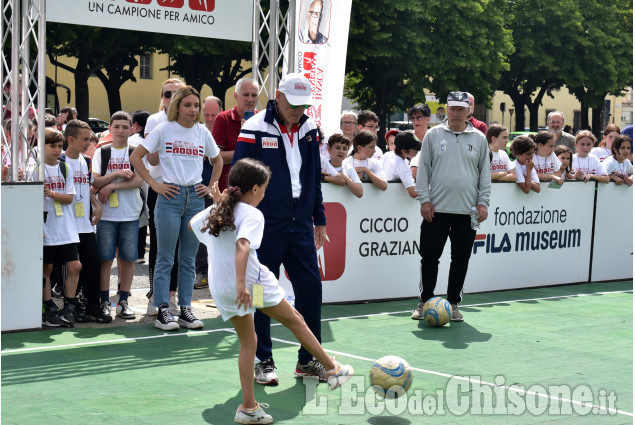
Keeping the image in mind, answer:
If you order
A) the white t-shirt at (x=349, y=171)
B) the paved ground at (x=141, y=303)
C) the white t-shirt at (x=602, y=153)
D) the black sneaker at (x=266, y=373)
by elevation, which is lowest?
the paved ground at (x=141, y=303)

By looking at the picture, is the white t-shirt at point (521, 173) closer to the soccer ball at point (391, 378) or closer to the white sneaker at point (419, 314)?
the white sneaker at point (419, 314)

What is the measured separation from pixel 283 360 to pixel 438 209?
2563 millimetres

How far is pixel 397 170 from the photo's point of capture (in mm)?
10484

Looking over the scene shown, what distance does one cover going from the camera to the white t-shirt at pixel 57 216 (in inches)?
329

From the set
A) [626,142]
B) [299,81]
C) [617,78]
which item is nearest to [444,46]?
[617,78]

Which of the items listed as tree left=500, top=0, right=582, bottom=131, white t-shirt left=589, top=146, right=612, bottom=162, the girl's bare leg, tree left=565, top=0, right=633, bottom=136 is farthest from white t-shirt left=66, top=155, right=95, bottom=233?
tree left=565, top=0, right=633, bottom=136

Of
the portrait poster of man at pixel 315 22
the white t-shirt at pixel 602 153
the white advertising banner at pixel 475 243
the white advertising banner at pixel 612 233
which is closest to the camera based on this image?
the white advertising banner at pixel 475 243

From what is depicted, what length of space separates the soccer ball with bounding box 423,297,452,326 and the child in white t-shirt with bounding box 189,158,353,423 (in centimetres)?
333

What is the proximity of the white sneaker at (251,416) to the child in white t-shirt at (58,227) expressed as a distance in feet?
10.9

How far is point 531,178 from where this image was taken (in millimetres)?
11336

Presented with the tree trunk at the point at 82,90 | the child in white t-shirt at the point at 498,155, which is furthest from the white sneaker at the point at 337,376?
the tree trunk at the point at 82,90

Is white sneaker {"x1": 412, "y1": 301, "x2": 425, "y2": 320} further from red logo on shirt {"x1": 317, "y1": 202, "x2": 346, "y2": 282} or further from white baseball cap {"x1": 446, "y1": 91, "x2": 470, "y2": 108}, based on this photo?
white baseball cap {"x1": 446, "y1": 91, "x2": 470, "y2": 108}

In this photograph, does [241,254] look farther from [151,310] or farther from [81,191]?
[151,310]

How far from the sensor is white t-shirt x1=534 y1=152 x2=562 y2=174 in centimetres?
1182
